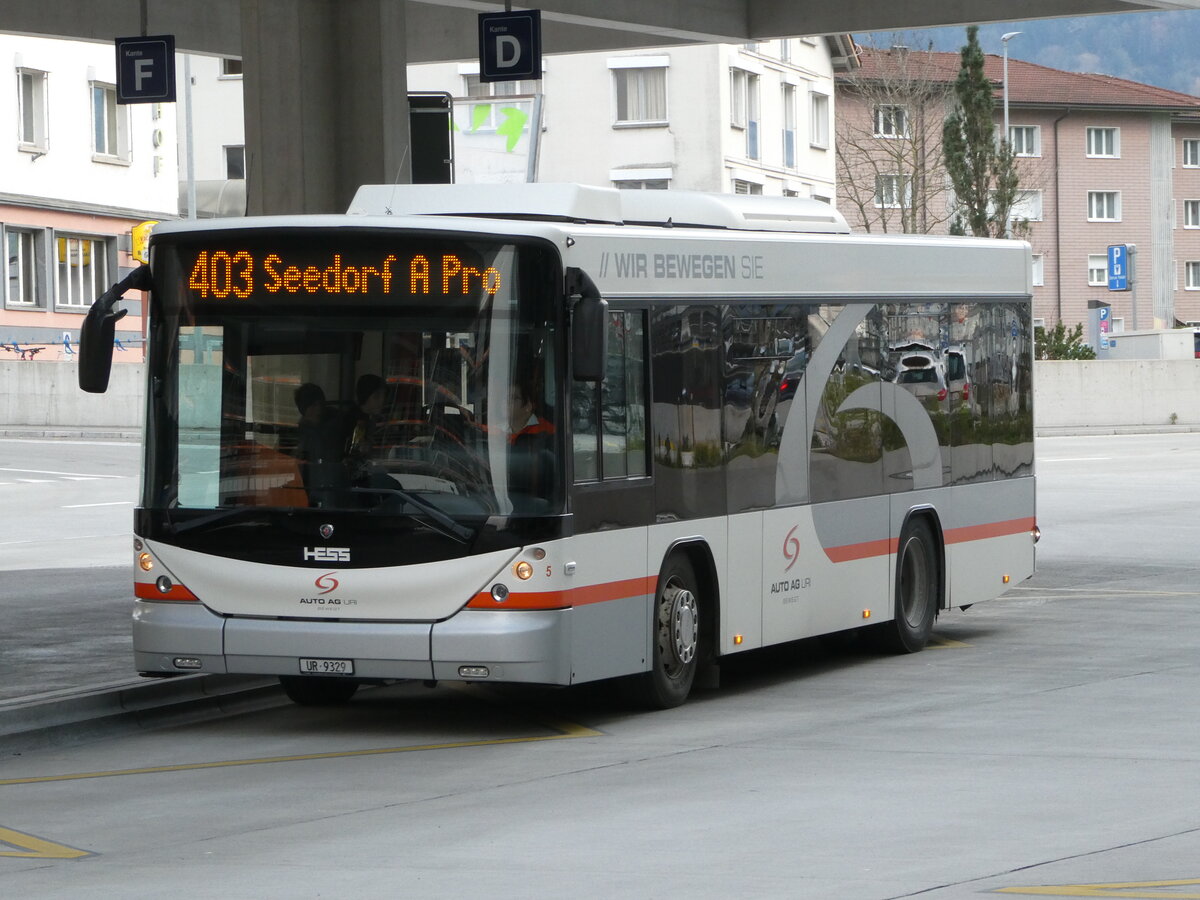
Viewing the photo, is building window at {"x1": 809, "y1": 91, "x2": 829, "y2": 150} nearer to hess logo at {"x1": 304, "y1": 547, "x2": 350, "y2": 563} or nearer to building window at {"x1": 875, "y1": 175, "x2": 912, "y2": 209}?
building window at {"x1": 875, "y1": 175, "x2": 912, "y2": 209}

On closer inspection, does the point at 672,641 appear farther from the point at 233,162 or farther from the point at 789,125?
the point at 233,162

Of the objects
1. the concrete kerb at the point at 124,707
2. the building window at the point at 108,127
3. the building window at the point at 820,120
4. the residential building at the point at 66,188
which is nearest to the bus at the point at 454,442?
the concrete kerb at the point at 124,707

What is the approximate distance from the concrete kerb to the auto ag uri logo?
125 inches

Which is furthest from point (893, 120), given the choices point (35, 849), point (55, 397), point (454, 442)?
point (35, 849)

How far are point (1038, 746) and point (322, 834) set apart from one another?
3854 mm

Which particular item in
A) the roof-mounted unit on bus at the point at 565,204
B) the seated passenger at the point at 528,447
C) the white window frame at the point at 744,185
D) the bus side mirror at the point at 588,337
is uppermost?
the white window frame at the point at 744,185

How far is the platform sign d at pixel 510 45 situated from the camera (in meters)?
18.7

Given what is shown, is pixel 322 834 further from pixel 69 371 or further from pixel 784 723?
pixel 69 371

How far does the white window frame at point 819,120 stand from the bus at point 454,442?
206 feet

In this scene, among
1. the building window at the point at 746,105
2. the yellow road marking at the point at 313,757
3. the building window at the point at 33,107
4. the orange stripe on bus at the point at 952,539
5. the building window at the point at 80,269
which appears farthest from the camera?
the building window at the point at 746,105

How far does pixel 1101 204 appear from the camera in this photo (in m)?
99.4

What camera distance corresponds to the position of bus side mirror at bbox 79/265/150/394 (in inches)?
461

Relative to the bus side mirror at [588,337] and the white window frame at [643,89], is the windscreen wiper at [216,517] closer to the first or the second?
the bus side mirror at [588,337]

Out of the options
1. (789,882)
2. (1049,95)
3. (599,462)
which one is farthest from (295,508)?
(1049,95)
